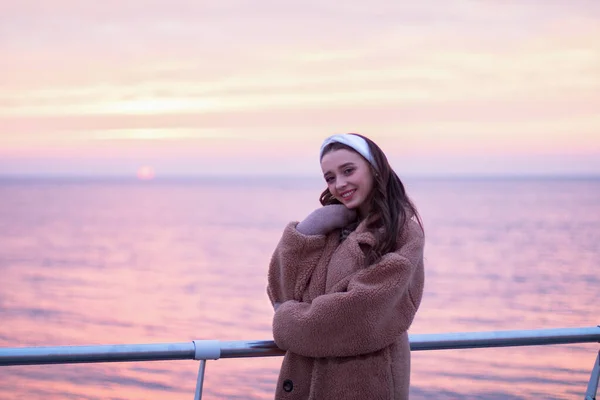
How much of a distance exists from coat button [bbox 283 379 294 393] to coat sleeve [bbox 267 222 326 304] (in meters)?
0.23

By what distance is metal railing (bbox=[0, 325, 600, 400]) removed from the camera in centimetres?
218

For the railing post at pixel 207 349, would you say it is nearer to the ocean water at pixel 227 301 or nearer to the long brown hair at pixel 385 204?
the long brown hair at pixel 385 204

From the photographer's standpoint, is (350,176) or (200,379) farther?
(350,176)

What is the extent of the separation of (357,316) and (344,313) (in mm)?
37

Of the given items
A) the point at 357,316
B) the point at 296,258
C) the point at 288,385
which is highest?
the point at 296,258

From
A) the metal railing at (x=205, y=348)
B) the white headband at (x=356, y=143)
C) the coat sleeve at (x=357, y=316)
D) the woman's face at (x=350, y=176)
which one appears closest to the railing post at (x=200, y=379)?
the metal railing at (x=205, y=348)

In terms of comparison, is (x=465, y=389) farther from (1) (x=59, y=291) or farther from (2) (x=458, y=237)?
(2) (x=458, y=237)

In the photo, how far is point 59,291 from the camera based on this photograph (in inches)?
659

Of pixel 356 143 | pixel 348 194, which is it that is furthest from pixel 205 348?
pixel 356 143

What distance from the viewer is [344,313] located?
2305 millimetres

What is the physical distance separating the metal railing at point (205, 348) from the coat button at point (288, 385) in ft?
0.29

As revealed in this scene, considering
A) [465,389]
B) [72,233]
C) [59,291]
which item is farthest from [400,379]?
[72,233]

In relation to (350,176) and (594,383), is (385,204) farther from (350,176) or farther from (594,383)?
(594,383)

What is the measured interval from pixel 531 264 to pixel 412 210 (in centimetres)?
2067
